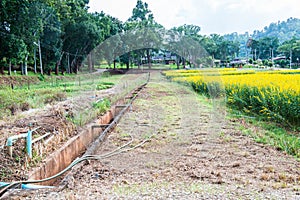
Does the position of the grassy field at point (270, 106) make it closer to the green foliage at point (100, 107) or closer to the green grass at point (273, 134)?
the green grass at point (273, 134)

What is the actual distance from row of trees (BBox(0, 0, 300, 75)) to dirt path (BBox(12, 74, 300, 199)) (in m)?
1.75

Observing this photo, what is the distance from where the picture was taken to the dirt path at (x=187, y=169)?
2680 millimetres

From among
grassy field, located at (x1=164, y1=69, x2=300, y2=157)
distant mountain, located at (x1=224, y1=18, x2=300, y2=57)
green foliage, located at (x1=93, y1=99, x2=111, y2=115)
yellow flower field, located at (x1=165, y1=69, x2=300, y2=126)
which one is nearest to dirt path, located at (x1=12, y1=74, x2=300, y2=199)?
grassy field, located at (x1=164, y1=69, x2=300, y2=157)

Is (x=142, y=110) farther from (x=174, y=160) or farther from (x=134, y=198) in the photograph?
(x=134, y=198)

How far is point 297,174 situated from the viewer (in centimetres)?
307

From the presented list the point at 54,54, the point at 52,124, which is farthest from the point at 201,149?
the point at 54,54

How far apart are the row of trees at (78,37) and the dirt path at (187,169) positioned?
175 cm

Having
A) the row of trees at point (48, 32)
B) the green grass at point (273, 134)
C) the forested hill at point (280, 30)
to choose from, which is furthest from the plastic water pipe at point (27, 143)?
the forested hill at point (280, 30)

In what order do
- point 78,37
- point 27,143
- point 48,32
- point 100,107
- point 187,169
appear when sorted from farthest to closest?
point 78,37
point 48,32
point 100,107
point 27,143
point 187,169

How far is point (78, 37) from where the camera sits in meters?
25.2

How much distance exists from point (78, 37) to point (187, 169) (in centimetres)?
2360

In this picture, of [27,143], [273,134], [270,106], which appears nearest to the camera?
[27,143]

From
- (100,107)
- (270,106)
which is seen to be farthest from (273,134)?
(100,107)

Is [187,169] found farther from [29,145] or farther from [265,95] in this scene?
[265,95]
